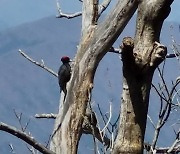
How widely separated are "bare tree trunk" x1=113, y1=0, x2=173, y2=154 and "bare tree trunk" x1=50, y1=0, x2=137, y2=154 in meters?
0.95

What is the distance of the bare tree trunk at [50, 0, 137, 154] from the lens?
11.1ft

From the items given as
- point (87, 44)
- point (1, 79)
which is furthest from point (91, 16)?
point (1, 79)

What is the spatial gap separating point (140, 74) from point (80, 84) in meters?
1.34

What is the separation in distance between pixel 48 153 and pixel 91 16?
1211 millimetres

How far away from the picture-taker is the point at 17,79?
366 feet

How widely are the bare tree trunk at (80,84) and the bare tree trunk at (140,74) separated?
95 centimetres

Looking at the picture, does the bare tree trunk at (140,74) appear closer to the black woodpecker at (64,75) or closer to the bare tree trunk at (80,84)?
the bare tree trunk at (80,84)

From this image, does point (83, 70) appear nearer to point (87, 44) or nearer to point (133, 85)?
point (87, 44)

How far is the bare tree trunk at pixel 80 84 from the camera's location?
3.37 metres

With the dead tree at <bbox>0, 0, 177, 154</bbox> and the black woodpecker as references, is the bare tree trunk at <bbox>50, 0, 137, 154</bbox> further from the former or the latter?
the black woodpecker

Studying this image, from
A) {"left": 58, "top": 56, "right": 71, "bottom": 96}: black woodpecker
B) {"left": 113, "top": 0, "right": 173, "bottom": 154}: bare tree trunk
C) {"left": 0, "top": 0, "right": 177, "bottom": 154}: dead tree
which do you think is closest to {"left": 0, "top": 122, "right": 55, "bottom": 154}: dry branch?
{"left": 0, "top": 0, "right": 177, "bottom": 154}: dead tree

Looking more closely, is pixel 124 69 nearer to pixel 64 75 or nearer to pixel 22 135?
pixel 22 135

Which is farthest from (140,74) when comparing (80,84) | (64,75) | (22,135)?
(64,75)

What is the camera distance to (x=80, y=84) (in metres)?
3.54
